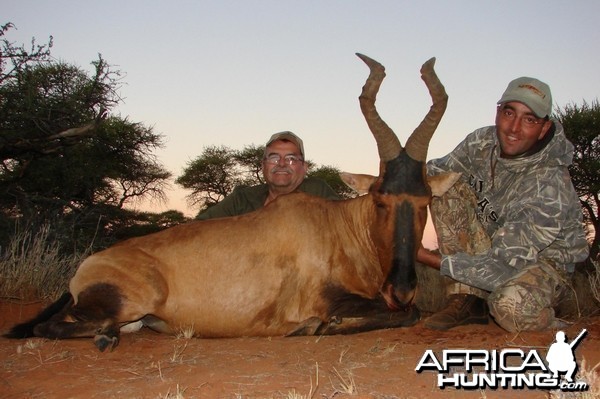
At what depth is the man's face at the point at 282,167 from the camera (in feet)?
22.9

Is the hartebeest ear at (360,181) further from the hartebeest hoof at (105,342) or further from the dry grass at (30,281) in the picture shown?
the dry grass at (30,281)

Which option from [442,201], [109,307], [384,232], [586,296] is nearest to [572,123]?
[586,296]

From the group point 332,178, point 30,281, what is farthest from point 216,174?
point 30,281

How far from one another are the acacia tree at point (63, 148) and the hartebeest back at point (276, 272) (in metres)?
5.27

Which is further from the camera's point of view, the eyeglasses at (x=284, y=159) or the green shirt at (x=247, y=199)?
the green shirt at (x=247, y=199)

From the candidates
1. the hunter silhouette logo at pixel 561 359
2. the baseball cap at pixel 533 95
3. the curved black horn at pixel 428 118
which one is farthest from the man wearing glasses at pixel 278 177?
the hunter silhouette logo at pixel 561 359

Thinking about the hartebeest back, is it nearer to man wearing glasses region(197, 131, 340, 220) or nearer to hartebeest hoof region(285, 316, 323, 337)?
hartebeest hoof region(285, 316, 323, 337)

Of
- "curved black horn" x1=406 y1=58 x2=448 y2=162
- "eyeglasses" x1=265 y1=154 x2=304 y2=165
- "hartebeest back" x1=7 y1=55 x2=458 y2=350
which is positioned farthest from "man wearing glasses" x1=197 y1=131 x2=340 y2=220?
"curved black horn" x1=406 y1=58 x2=448 y2=162

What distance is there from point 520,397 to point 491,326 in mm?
2419

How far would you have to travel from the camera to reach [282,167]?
699 cm

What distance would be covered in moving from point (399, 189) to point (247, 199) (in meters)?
2.82

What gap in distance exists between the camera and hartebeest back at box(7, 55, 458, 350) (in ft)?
16.2

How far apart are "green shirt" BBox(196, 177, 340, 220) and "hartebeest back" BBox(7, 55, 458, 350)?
186 centimetres

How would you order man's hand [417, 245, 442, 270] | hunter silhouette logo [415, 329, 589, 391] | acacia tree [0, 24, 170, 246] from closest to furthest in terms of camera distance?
hunter silhouette logo [415, 329, 589, 391], man's hand [417, 245, 442, 270], acacia tree [0, 24, 170, 246]
